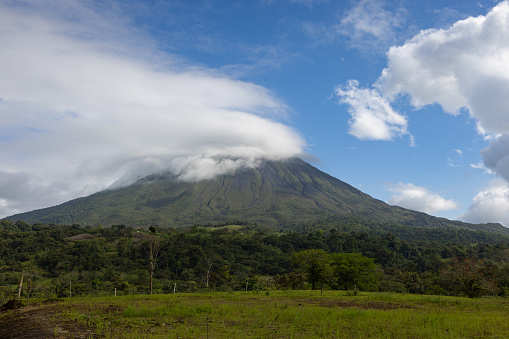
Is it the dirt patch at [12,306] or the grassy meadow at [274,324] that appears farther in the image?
the dirt patch at [12,306]

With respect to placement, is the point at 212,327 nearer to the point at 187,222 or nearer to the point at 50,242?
the point at 50,242

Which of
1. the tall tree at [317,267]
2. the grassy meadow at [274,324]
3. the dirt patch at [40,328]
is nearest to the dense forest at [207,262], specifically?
the tall tree at [317,267]

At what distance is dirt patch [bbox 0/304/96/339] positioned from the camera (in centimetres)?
960

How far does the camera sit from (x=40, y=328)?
1042 cm

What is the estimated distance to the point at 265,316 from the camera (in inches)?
524

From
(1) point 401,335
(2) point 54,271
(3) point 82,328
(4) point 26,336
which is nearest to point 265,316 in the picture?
(1) point 401,335

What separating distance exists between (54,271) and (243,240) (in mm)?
45665

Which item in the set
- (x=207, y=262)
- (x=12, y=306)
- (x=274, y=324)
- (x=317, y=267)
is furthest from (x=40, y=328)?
(x=207, y=262)

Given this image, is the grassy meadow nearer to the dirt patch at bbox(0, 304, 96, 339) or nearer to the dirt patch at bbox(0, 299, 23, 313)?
the dirt patch at bbox(0, 304, 96, 339)

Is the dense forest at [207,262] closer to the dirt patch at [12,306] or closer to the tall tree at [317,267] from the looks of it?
the tall tree at [317,267]

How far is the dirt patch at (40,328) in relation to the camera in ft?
31.5

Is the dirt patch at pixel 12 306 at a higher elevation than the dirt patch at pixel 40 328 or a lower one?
lower

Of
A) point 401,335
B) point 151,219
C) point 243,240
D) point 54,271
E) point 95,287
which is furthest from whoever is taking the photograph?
point 151,219

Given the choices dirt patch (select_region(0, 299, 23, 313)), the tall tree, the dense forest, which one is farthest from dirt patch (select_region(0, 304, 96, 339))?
the dense forest
